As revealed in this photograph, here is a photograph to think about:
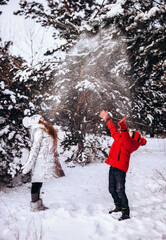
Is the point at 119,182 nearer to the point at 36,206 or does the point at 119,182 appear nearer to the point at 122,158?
the point at 122,158

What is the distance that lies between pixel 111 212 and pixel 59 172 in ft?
4.06

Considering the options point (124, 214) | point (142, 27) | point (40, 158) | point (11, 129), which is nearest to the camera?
point (124, 214)

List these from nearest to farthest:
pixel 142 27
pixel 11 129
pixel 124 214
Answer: pixel 124 214
pixel 142 27
pixel 11 129

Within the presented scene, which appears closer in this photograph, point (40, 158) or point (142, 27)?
point (40, 158)

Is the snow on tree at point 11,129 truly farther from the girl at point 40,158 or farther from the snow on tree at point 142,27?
the snow on tree at point 142,27

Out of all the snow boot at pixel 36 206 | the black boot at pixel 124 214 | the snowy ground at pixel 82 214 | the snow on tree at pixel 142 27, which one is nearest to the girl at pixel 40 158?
the snow boot at pixel 36 206

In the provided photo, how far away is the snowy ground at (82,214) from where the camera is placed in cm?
243

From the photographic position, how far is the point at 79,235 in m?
2.42

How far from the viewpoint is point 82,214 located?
3127mm

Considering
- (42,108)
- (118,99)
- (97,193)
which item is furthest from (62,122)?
(97,193)

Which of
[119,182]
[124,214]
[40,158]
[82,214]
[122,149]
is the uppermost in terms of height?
[122,149]

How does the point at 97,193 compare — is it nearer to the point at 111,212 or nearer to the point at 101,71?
the point at 111,212

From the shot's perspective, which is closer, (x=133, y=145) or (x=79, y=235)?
(x=79, y=235)

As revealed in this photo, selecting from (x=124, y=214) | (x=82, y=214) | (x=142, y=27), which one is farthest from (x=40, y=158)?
(x=142, y=27)
